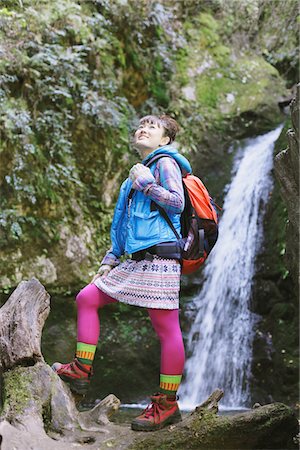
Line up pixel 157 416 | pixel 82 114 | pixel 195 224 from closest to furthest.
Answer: pixel 157 416
pixel 195 224
pixel 82 114

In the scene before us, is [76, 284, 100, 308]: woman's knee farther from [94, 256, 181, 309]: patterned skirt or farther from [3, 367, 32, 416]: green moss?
[3, 367, 32, 416]: green moss

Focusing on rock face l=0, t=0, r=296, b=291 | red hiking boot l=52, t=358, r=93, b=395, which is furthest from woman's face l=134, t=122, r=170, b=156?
rock face l=0, t=0, r=296, b=291

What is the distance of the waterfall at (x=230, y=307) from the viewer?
6367mm

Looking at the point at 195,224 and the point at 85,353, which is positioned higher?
the point at 195,224

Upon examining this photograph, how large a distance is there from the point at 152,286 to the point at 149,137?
943 millimetres

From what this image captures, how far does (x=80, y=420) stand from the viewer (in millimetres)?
2742

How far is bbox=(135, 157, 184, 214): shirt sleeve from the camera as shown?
2.82 metres

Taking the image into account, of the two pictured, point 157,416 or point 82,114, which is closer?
point 157,416

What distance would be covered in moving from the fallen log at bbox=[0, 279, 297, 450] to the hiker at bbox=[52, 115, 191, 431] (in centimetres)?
14

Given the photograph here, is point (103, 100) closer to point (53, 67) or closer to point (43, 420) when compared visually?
point (53, 67)

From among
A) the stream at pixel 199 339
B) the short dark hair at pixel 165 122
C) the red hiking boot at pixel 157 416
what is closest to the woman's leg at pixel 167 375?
the red hiking boot at pixel 157 416

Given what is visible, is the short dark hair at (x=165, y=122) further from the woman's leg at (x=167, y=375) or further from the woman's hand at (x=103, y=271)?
the woman's leg at (x=167, y=375)

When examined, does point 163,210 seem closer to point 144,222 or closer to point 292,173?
point 144,222

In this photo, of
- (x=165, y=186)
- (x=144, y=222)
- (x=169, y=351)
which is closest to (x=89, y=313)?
(x=169, y=351)
